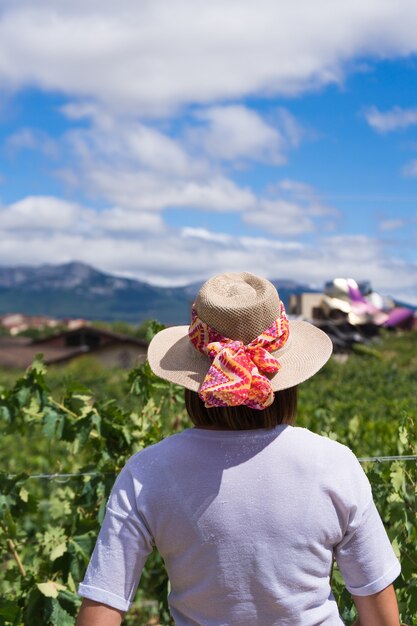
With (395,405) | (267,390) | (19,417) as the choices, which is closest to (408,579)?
(267,390)

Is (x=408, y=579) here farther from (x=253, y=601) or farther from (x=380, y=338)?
(x=380, y=338)

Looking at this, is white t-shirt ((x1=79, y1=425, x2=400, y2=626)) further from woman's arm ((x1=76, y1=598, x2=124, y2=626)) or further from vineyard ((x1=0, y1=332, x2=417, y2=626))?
vineyard ((x1=0, y1=332, x2=417, y2=626))

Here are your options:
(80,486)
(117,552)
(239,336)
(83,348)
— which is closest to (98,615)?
(117,552)

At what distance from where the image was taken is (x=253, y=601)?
1.63 metres

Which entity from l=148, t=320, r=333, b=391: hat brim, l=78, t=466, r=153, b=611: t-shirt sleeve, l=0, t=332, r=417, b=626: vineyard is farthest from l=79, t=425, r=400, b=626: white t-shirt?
l=0, t=332, r=417, b=626: vineyard

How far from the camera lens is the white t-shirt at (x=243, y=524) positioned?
1.59 meters

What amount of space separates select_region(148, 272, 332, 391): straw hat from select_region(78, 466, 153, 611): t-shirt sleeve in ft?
0.88

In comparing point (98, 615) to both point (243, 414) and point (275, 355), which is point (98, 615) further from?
point (275, 355)

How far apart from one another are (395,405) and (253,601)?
11.7 meters

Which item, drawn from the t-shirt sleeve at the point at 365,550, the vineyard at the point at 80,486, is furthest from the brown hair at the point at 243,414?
the vineyard at the point at 80,486

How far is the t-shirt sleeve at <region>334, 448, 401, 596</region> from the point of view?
1630 millimetres

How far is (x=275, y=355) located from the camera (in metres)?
1.73

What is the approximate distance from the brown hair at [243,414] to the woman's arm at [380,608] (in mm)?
415

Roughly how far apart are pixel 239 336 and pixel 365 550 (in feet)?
1.73
